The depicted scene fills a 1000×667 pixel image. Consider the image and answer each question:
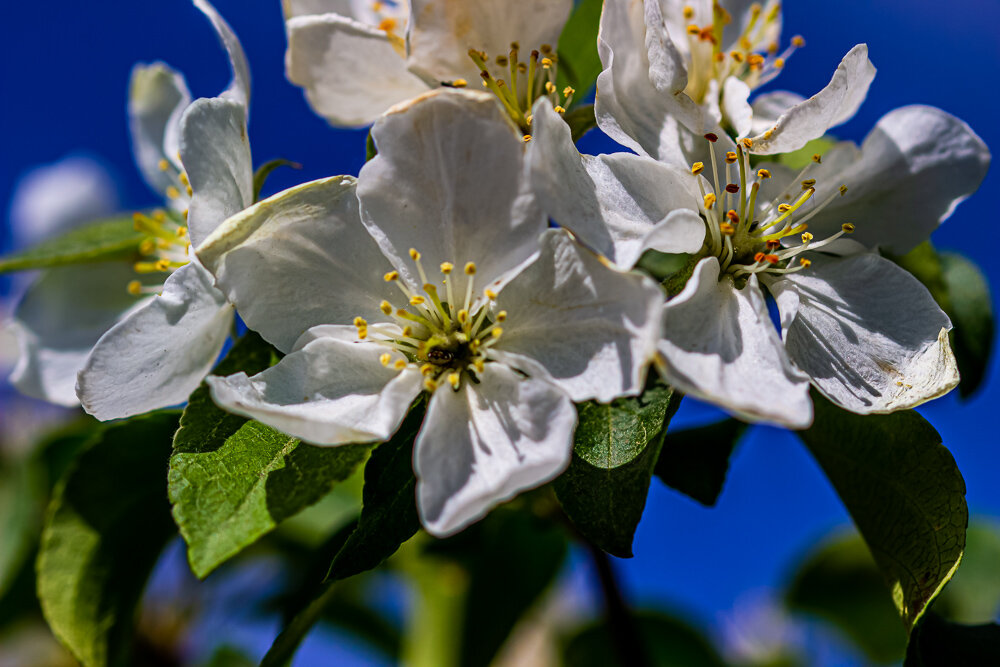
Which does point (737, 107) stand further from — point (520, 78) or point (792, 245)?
point (520, 78)

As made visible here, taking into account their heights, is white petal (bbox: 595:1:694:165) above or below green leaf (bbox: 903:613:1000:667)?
above

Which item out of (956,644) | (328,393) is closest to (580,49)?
(328,393)

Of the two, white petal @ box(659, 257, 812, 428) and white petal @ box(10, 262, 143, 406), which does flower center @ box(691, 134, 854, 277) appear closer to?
white petal @ box(659, 257, 812, 428)

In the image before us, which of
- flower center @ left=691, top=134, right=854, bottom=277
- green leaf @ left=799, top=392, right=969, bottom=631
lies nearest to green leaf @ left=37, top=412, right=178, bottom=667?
flower center @ left=691, top=134, right=854, bottom=277

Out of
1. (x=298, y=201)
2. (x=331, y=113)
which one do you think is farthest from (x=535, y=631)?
(x=298, y=201)

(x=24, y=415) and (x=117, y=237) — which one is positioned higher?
(x=117, y=237)

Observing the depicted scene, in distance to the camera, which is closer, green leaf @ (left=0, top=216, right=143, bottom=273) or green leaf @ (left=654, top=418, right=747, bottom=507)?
green leaf @ (left=654, top=418, right=747, bottom=507)

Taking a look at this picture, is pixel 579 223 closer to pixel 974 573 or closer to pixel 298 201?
pixel 298 201
